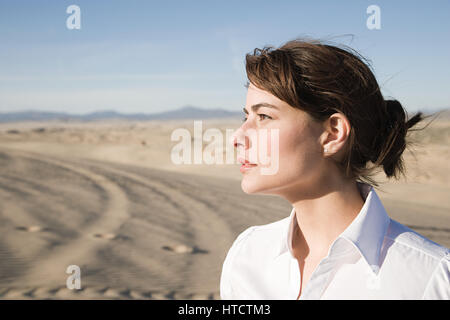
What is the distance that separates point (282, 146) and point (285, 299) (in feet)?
2.03

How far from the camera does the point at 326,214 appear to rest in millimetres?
1849

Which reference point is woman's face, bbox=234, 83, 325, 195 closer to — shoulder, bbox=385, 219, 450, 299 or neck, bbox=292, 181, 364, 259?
neck, bbox=292, 181, 364, 259

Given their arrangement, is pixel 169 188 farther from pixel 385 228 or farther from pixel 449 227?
pixel 385 228

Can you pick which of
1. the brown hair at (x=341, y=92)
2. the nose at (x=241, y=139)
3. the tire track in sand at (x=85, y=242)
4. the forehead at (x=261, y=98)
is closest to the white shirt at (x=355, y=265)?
the brown hair at (x=341, y=92)

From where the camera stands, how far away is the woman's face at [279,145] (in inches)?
71.8

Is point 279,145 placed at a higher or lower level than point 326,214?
higher

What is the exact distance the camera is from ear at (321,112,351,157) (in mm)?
1826

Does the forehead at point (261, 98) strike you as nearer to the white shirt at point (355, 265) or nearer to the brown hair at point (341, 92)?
the brown hair at point (341, 92)

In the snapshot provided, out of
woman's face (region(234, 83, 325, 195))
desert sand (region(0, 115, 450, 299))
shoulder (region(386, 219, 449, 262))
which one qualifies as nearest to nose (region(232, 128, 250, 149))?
woman's face (region(234, 83, 325, 195))

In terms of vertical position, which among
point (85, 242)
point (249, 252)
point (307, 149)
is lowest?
point (85, 242)

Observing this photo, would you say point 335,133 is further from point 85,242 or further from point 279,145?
point 85,242

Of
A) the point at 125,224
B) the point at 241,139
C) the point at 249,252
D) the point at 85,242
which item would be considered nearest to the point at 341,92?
the point at 241,139

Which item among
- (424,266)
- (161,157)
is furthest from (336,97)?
(161,157)

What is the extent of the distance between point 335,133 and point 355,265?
1.88ft
